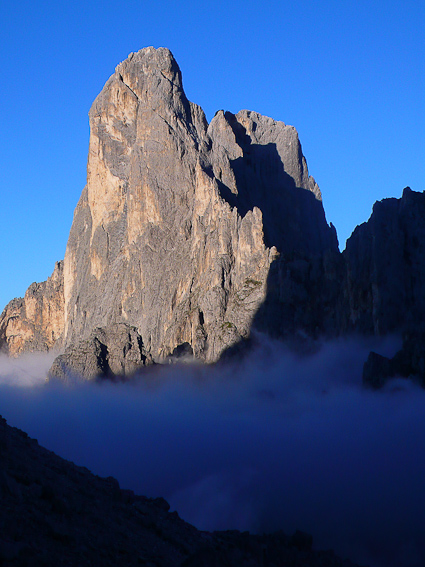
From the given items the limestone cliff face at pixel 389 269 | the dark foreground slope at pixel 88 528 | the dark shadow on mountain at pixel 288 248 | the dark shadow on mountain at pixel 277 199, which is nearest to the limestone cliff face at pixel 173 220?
the dark shadow on mountain at pixel 277 199

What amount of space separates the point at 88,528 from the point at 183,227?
385 feet

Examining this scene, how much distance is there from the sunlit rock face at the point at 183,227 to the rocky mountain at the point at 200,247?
308 millimetres

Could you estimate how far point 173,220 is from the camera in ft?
509

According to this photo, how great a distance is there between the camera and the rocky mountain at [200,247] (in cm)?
10731

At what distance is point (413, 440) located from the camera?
91.3 meters

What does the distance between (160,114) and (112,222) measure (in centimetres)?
2784

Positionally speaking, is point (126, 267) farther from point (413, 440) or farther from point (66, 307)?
point (413, 440)

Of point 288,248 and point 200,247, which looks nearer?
point 200,247

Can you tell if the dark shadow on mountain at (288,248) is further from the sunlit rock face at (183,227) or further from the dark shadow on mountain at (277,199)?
the sunlit rock face at (183,227)

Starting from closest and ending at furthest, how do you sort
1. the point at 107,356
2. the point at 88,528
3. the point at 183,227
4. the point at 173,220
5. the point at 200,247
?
the point at 88,528
the point at 200,247
the point at 107,356
the point at 183,227
the point at 173,220

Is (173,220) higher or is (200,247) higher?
(173,220)

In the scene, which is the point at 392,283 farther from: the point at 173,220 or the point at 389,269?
the point at 173,220

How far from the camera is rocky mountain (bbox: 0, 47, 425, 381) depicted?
107312 mm

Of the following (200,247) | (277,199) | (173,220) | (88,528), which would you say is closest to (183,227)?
(173,220)
